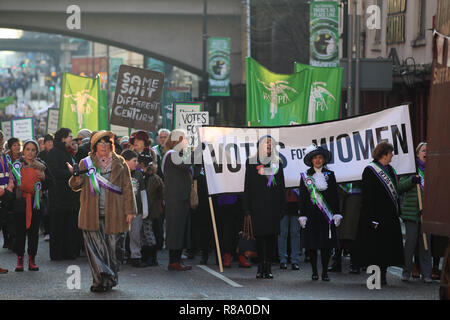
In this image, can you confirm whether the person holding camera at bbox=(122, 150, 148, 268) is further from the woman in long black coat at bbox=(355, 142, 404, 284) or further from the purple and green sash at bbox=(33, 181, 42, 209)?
the woman in long black coat at bbox=(355, 142, 404, 284)

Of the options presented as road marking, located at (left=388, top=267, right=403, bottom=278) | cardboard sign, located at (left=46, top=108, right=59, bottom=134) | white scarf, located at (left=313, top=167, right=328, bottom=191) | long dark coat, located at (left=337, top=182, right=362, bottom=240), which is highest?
cardboard sign, located at (left=46, top=108, right=59, bottom=134)

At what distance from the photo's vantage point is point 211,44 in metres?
42.3

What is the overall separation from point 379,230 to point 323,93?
7.10 m

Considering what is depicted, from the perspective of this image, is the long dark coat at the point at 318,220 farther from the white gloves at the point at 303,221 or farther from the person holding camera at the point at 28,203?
the person holding camera at the point at 28,203

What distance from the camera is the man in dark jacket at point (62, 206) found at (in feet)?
52.7

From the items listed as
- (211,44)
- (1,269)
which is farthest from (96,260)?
(211,44)

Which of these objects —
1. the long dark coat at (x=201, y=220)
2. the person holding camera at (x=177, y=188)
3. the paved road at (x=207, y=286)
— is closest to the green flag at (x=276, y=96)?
the long dark coat at (x=201, y=220)

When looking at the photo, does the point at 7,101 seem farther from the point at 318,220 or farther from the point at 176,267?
the point at 318,220

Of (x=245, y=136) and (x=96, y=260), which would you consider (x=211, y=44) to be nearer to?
(x=245, y=136)

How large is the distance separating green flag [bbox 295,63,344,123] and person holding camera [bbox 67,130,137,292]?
7.97m

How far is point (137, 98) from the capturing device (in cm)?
2266

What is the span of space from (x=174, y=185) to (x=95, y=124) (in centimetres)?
1132

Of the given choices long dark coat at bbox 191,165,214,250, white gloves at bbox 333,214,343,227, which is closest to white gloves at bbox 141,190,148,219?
long dark coat at bbox 191,165,214,250

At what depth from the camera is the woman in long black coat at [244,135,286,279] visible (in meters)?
14.0
